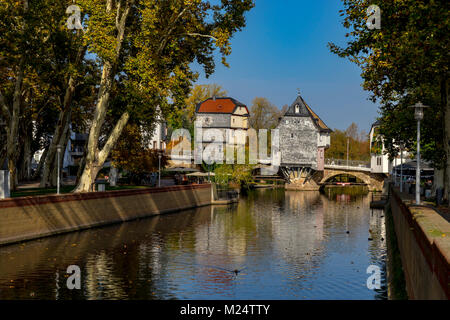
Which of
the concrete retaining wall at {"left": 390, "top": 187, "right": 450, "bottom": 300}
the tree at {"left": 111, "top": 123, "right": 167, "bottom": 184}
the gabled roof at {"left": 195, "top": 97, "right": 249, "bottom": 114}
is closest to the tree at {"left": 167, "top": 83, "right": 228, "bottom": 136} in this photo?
the gabled roof at {"left": 195, "top": 97, "right": 249, "bottom": 114}

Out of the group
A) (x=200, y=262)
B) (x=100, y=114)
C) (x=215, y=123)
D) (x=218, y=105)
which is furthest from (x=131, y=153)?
(x=218, y=105)

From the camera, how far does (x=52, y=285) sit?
771 inches

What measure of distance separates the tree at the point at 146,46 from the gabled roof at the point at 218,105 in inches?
3046

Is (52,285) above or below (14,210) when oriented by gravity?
below

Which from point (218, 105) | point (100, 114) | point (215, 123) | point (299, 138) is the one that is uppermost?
point (218, 105)

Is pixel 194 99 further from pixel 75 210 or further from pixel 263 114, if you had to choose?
pixel 75 210

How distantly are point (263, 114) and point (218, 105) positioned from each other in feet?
48.9

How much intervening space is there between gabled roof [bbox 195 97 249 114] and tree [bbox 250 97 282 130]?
308 inches

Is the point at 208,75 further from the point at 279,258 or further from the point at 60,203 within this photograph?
the point at 279,258

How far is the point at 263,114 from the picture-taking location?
131875mm

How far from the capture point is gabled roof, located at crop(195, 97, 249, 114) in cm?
12019

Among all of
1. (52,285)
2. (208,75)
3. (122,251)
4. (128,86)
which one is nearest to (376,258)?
(122,251)
